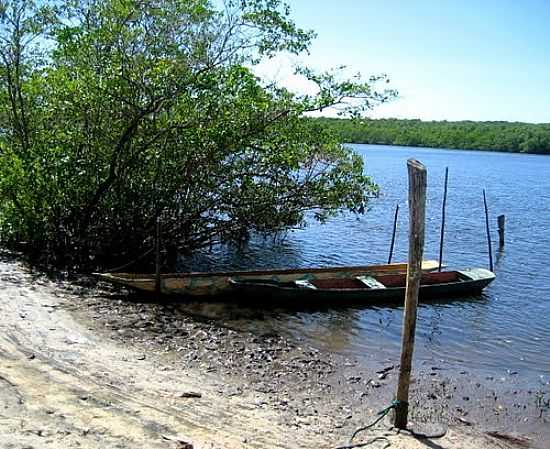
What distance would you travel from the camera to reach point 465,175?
59.2 meters

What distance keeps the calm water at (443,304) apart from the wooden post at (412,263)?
3.51 m

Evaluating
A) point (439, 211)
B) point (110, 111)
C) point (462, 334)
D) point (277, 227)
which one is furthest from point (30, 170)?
point (439, 211)

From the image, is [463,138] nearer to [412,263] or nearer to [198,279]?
[198,279]

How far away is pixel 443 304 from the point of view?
15508mm

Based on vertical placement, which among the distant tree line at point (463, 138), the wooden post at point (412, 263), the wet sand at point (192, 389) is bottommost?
the wet sand at point (192, 389)

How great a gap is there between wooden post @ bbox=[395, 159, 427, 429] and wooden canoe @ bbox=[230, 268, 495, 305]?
6221 millimetres

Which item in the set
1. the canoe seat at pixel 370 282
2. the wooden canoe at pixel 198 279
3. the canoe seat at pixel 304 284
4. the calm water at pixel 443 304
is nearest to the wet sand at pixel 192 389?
the wooden canoe at pixel 198 279

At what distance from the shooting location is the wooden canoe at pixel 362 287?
13766 millimetres

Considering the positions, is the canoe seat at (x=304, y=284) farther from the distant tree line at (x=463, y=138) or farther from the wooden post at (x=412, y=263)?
the distant tree line at (x=463, y=138)

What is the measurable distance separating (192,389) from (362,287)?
7.69 metres

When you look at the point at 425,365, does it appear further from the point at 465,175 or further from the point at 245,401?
the point at 465,175

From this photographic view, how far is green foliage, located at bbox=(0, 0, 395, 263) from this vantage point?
42.4 feet

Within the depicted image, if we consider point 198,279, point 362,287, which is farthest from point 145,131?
point 362,287

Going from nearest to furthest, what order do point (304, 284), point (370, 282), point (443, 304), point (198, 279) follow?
point (198, 279)
point (304, 284)
point (370, 282)
point (443, 304)
